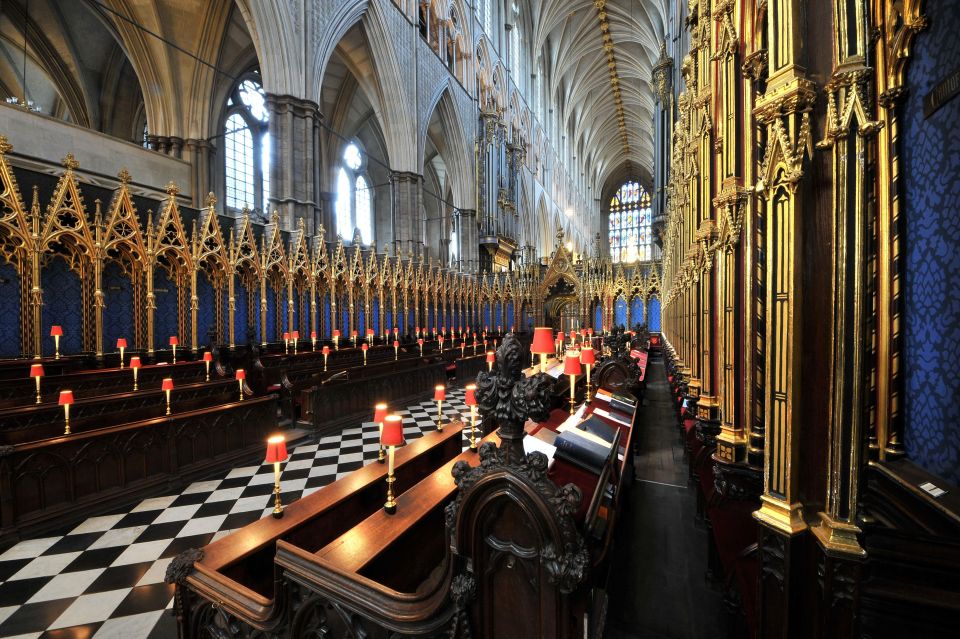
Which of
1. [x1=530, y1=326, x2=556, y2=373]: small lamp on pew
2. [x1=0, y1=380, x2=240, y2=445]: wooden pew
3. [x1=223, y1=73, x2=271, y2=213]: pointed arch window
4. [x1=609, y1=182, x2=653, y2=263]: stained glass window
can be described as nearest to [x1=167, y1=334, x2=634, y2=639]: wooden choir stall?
[x1=530, y1=326, x2=556, y2=373]: small lamp on pew

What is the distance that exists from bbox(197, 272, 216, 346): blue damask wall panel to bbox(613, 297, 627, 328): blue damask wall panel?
17386 millimetres

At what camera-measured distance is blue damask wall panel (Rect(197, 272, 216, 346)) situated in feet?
33.1

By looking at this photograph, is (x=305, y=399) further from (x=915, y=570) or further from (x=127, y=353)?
(x=915, y=570)

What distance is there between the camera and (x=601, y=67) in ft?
117

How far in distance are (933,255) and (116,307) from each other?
12332 millimetres

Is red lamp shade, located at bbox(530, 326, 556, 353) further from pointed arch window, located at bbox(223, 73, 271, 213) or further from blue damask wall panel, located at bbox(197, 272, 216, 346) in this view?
pointed arch window, located at bbox(223, 73, 271, 213)

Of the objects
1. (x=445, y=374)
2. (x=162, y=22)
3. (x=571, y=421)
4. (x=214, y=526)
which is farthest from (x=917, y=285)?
(x=162, y=22)

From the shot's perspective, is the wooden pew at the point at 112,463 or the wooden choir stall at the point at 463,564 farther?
the wooden pew at the point at 112,463

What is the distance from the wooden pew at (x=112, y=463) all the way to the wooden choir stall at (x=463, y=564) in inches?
122

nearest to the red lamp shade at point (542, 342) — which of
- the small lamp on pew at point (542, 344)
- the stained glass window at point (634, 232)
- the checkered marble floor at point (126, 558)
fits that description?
the small lamp on pew at point (542, 344)

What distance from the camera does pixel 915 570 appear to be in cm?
123

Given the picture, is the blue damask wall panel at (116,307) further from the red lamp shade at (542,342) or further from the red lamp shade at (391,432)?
the red lamp shade at (542,342)

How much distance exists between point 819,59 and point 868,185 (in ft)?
1.85

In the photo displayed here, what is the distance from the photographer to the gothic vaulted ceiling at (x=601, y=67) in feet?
89.8
